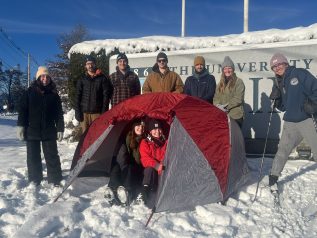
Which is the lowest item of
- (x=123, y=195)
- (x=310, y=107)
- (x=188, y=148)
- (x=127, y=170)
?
(x=123, y=195)

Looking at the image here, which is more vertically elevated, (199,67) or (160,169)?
(199,67)

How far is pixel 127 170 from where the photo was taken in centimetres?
528

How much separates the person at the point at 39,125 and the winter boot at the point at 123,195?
48.6 inches

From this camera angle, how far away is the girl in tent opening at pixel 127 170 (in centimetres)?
500

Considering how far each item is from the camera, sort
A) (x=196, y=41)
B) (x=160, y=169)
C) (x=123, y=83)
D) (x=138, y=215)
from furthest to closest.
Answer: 1. (x=196, y=41)
2. (x=123, y=83)
3. (x=160, y=169)
4. (x=138, y=215)

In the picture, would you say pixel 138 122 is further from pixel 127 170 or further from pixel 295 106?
pixel 295 106

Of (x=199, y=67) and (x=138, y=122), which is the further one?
(x=199, y=67)

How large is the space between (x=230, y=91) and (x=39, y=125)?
3083mm

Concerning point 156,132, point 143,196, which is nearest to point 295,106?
point 156,132

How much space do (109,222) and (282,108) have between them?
9.79 ft

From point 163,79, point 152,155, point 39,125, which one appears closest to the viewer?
point 152,155

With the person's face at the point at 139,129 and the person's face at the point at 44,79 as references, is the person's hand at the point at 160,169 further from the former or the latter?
the person's face at the point at 44,79

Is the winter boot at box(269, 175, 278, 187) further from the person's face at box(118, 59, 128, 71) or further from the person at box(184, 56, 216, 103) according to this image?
the person's face at box(118, 59, 128, 71)

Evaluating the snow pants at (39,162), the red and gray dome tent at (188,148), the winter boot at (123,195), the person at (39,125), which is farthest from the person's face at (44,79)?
the winter boot at (123,195)
